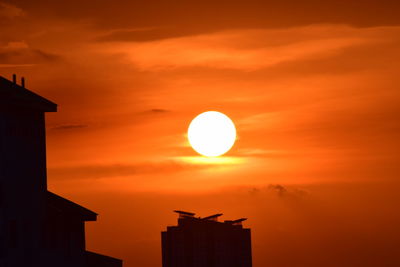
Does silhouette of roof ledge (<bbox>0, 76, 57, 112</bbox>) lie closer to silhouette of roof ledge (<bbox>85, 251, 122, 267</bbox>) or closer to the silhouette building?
the silhouette building

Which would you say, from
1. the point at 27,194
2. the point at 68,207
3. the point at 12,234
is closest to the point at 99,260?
the point at 68,207

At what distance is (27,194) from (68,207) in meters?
4.72

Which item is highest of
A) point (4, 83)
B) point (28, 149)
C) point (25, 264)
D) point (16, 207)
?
point (4, 83)

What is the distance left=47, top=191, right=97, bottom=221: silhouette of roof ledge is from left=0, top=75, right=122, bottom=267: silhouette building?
0.05 meters

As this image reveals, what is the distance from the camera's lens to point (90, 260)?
4938 cm

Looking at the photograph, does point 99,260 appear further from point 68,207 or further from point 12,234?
point 12,234

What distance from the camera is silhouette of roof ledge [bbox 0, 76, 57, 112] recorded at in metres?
37.7

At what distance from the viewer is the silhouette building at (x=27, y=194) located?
124 feet

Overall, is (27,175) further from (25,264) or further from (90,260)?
(90,260)

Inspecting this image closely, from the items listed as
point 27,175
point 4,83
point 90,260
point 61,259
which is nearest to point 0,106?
point 4,83

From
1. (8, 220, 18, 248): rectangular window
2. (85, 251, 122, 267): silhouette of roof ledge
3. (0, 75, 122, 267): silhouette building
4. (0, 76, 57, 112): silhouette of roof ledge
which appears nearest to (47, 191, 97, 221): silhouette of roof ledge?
(0, 75, 122, 267): silhouette building

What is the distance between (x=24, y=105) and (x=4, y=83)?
1829 millimetres

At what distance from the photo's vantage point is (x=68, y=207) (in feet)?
143

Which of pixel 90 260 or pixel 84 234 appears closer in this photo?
pixel 84 234
